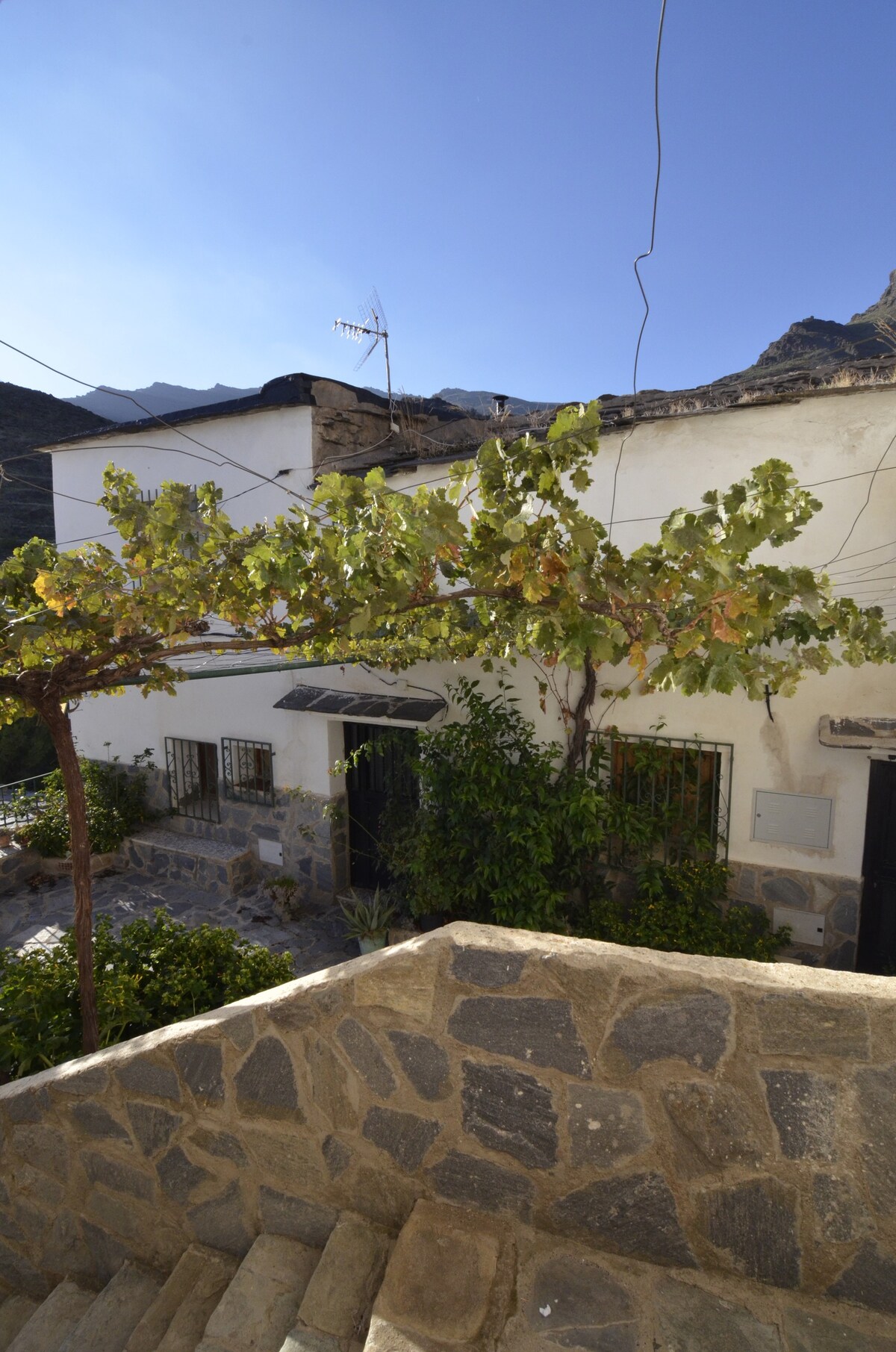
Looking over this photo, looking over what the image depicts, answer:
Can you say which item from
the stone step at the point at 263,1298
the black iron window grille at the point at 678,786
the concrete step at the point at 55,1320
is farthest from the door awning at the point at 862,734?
the concrete step at the point at 55,1320

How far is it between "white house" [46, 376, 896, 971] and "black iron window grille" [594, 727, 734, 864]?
0.10ft

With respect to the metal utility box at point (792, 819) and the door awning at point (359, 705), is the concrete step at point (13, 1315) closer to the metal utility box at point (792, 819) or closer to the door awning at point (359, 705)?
the door awning at point (359, 705)

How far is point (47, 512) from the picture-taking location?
22.4 meters

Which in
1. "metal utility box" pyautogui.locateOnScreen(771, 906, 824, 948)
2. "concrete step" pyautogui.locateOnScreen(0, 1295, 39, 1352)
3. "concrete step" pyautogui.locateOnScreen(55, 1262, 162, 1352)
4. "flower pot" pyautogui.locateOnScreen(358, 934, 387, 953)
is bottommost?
"flower pot" pyautogui.locateOnScreen(358, 934, 387, 953)

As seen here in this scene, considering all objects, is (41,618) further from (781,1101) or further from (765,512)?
(781,1101)

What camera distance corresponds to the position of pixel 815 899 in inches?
206

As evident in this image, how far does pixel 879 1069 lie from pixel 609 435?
15.9 feet

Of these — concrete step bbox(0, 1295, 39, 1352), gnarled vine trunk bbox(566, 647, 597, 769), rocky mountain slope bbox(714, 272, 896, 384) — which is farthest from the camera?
rocky mountain slope bbox(714, 272, 896, 384)

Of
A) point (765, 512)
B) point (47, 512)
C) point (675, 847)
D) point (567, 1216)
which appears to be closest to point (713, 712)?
point (675, 847)

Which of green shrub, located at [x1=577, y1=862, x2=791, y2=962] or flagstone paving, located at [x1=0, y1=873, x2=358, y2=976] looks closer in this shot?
green shrub, located at [x1=577, y1=862, x2=791, y2=962]

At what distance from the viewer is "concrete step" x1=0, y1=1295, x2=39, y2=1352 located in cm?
251

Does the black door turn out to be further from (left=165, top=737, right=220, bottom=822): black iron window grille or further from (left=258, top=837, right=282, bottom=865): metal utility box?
(left=165, top=737, right=220, bottom=822): black iron window grille

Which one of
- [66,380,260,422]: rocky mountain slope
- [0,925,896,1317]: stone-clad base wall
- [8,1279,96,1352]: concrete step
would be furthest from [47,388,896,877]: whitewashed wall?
[66,380,260,422]: rocky mountain slope

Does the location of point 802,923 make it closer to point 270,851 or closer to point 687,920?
point 687,920
